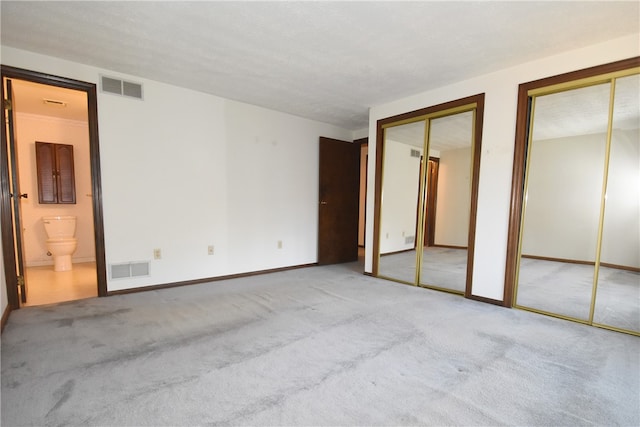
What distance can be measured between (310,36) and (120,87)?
7.21ft

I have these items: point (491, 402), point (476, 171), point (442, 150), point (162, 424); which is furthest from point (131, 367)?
point (442, 150)

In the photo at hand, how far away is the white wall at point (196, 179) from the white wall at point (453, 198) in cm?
203

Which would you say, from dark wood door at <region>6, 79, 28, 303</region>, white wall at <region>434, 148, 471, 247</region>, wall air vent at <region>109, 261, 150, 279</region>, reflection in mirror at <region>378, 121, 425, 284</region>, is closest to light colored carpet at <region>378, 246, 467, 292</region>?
reflection in mirror at <region>378, 121, 425, 284</region>

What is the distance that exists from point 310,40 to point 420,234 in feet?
8.45

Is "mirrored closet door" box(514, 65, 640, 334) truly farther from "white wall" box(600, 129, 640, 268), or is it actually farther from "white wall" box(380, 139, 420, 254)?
"white wall" box(380, 139, 420, 254)

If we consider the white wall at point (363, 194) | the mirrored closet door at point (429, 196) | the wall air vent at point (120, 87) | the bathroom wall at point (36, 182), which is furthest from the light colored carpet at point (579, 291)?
the bathroom wall at point (36, 182)

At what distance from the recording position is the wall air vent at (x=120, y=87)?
2977mm

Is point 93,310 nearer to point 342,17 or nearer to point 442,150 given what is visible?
point 342,17

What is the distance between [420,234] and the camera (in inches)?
145

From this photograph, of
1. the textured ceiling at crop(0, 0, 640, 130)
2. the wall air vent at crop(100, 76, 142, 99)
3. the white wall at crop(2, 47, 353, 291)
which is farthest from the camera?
the white wall at crop(2, 47, 353, 291)

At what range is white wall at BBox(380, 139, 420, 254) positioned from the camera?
386 centimetres

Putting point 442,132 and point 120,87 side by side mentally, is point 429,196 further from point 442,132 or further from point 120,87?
point 120,87

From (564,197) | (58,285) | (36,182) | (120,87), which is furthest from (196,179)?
(564,197)

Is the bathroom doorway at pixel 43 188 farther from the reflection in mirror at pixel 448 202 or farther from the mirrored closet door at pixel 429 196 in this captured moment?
the reflection in mirror at pixel 448 202
